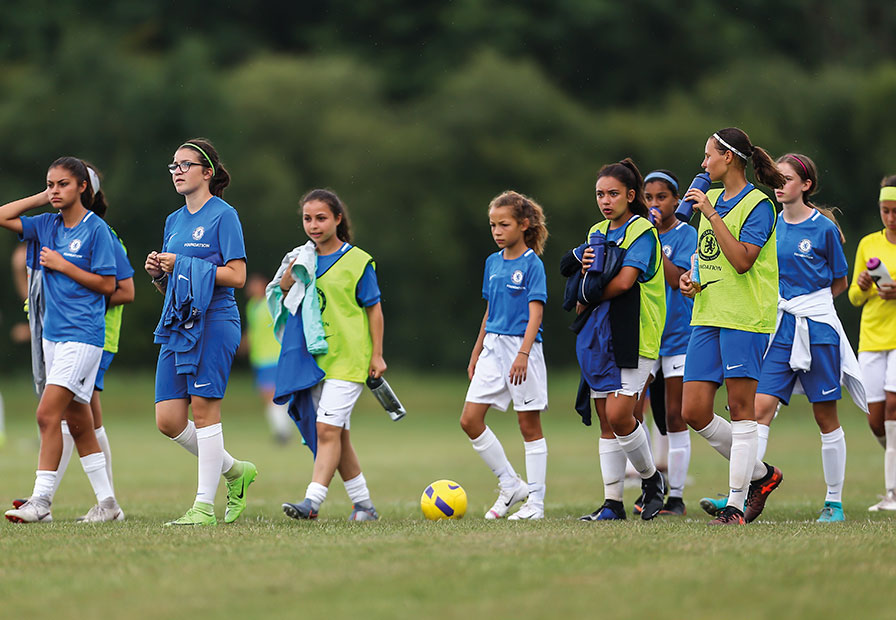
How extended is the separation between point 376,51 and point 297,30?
12.5ft

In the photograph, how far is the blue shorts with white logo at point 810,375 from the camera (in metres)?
8.34

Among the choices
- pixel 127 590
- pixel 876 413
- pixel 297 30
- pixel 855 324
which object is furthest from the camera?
pixel 297 30

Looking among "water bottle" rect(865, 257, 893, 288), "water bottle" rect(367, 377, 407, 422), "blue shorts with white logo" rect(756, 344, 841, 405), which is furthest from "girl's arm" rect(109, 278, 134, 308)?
"water bottle" rect(865, 257, 893, 288)

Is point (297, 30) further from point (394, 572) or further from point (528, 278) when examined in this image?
point (394, 572)

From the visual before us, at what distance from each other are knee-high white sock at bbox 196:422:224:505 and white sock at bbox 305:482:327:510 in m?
0.61

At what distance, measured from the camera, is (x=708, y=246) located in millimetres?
7422

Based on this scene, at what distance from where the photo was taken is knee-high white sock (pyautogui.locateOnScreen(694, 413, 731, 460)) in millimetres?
7711

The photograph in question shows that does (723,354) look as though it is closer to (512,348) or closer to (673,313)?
(512,348)

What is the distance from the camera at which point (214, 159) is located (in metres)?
7.87

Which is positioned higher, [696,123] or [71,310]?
[696,123]

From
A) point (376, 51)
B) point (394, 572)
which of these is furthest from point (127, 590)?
point (376, 51)

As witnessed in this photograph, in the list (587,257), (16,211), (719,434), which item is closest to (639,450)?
(719,434)

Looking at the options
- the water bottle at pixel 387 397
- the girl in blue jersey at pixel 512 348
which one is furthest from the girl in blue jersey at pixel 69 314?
the girl in blue jersey at pixel 512 348

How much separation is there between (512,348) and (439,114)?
97.7 ft
